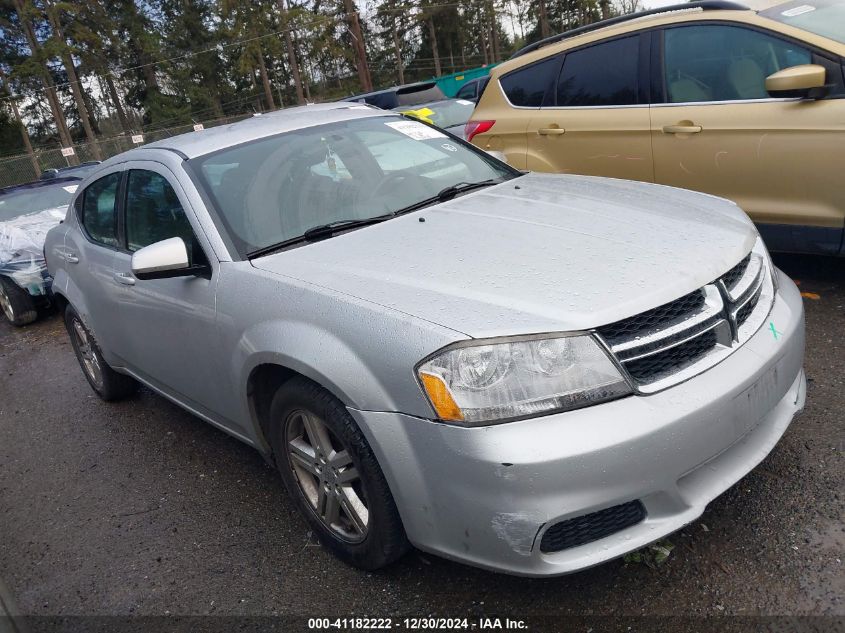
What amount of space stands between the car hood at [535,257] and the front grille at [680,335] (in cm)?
4

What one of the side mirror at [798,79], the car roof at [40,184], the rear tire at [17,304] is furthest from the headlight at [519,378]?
the car roof at [40,184]

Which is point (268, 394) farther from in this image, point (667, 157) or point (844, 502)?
point (667, 157)

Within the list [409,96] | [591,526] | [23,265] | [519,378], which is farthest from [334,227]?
[409,96]

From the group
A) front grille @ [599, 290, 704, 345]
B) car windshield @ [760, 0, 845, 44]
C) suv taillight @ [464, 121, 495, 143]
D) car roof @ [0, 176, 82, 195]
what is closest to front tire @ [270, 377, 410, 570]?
front grille @ [599, 290, 704, 345]

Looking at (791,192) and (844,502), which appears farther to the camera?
(791,192)

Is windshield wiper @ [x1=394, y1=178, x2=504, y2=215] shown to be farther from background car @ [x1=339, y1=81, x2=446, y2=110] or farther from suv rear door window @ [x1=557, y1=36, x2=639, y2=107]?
background car @ [x1=339, y1=81, x2=446, y2=110]

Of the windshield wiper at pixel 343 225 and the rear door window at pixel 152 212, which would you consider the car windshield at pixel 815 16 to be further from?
the rear door window at pixel 152 212

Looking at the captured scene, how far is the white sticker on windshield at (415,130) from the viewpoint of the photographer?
3.56m

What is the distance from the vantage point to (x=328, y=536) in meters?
2.54

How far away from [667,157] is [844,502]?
2.59 m

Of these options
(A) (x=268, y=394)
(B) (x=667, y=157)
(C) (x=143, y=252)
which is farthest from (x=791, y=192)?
(C) (x=143, y=252)

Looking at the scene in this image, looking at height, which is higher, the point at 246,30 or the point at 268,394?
the point at 246,30

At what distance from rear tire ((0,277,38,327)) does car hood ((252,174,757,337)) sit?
18.9 feet

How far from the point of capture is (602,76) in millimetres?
4738
